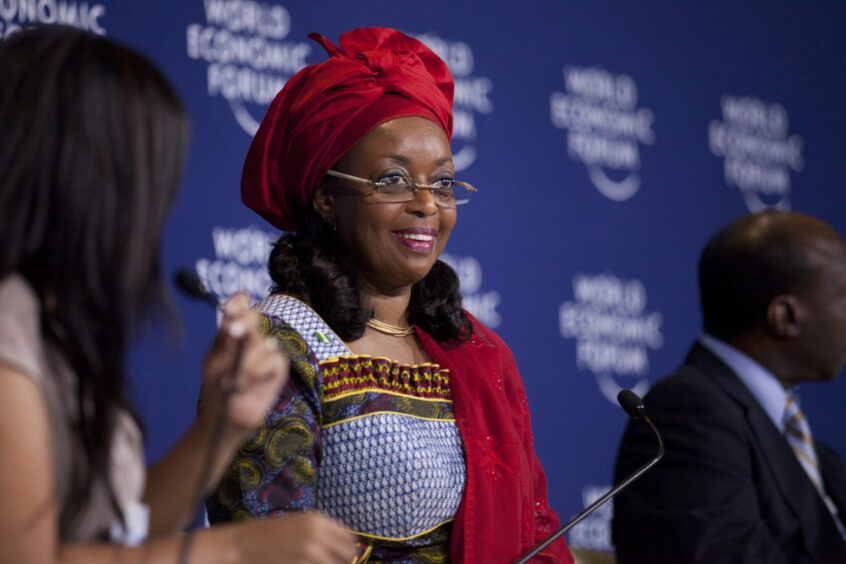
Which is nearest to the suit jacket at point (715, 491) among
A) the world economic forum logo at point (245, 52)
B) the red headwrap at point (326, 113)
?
the red headwrap at point (326, 113)

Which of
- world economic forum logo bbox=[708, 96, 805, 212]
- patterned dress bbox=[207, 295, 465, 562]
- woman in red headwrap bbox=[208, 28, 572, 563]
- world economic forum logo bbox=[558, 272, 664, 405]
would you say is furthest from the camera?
world economic forum logo bbox=[708, 96, 805, 212]

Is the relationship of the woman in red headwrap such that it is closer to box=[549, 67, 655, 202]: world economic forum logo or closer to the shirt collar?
the shirt collar

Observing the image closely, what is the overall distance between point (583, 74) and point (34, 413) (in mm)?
3308

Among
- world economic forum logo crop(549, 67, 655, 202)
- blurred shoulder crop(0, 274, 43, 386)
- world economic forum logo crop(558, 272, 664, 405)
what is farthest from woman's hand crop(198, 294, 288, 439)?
world economic forum logo crop(549, 67, 655, 202)

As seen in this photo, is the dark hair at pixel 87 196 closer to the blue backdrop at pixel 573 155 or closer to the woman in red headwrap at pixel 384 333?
the woman in red headwrap at pixel 384 333

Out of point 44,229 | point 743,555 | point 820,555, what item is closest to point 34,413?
point 44,229

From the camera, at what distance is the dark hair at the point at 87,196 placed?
1236mm

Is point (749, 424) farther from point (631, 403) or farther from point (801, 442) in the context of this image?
point (631, 403)

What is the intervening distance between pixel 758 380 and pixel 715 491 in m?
0.42

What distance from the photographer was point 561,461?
405cm

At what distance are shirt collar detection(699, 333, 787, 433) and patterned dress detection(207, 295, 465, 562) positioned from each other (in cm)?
101

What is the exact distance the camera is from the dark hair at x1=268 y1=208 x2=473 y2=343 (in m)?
2.34

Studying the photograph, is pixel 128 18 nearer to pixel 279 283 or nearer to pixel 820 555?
pixel 279 283

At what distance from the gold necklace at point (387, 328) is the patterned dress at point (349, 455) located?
0.43 ft
